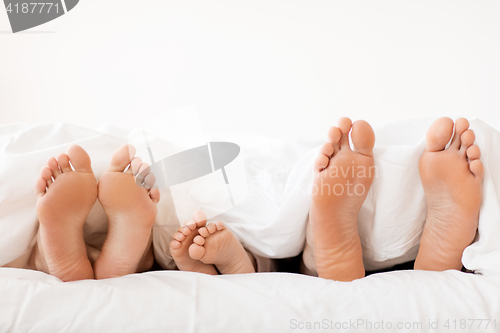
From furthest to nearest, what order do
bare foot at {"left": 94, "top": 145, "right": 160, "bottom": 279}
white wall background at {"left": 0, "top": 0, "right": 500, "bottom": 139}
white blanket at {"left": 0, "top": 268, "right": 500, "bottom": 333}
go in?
white wall background at {"left": 0, "top": 0, "right": 500, "bottom": 139} < bare foot at {"left": 94, "top": 145, "right": 160, "bottom": 279} < white blanket at {"left": 0, "top": 268, "right": 500, "bottom": 333}

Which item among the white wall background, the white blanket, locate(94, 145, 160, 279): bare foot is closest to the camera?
the white blanket

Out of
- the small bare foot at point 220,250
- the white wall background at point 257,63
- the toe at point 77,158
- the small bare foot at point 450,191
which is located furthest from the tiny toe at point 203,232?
the white wall background at point 257,63

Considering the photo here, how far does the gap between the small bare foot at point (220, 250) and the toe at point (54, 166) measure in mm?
263

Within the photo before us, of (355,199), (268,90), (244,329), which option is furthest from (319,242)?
(268,90)

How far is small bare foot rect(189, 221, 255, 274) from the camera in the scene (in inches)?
26.3

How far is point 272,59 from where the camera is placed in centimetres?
137

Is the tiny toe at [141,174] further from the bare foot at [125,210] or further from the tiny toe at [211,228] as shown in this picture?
the tiny toe at [211,228]

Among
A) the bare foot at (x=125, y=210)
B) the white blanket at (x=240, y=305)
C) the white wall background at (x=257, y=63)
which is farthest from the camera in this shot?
the white wall background at (x=257, y=63)

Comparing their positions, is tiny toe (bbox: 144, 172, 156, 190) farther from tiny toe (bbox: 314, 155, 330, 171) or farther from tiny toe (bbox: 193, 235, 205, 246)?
tiny toe (bbox: 314, 155, 330, 171)

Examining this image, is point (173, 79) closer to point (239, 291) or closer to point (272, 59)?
point (272, 59)

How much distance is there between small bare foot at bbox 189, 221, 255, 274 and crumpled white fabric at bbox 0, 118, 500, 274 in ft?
0.20

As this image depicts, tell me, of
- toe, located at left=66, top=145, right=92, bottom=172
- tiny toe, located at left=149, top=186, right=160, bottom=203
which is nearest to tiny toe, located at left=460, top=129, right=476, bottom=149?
tiny toe, located at left=149, top=186, right=160, bottom=203

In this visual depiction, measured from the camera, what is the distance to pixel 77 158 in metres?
0.63

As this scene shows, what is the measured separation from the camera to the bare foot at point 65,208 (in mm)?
613
